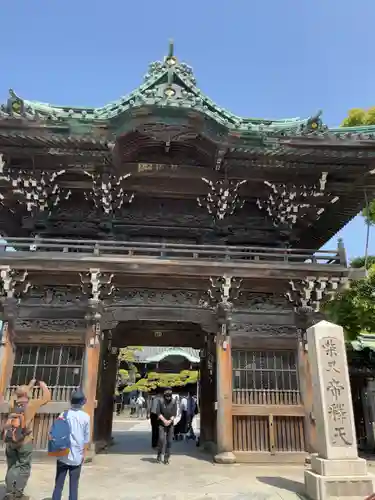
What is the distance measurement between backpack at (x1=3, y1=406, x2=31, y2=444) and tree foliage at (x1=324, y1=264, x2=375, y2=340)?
9.40 meters

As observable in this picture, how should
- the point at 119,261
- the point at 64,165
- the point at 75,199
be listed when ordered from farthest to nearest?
the point at 75,199 < the point at 64,165 < the point at 119,261

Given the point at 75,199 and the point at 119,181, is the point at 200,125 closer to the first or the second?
the point at 119,181

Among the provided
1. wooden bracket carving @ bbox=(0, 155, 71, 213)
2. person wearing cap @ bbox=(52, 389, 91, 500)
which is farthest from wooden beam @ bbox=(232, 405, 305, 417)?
wooden bracket carving @ bbox=(0, 155, 71, 213)

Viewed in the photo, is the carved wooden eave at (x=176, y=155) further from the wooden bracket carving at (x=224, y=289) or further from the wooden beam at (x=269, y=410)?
the wooden beam at (x=269, y=410)

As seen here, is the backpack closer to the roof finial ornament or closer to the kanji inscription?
the kanji inscription

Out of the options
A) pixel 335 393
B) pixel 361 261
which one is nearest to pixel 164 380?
pixel 361 261

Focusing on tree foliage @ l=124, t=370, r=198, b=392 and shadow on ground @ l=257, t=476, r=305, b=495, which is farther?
tree foliage @ l=124, t=370, r=198, b=392

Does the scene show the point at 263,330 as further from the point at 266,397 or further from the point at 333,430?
the point at 333,430

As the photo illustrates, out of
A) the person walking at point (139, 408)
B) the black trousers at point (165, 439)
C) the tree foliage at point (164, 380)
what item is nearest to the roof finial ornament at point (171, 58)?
the black trousers at point (165, 439)

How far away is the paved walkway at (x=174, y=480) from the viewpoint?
665 centimetres

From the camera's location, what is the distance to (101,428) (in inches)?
472

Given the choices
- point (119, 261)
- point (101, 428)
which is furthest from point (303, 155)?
point (101, 428)

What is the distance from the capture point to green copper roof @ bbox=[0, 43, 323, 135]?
32.9ft

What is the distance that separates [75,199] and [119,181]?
6.04 feet
